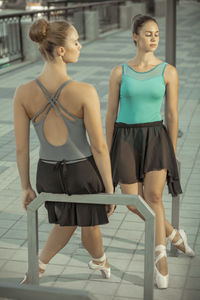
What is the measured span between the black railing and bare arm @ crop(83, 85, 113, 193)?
516 inches

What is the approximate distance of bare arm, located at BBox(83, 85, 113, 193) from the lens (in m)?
3.26

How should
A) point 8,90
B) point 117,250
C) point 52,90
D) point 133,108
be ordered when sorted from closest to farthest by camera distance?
1. point 52,90
2. point 133,108
3. point 117,250
4. point 8,90

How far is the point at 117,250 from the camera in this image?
4.81 meters

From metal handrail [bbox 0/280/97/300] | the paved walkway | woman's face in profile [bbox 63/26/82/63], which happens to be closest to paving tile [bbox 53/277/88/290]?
the paved walkway

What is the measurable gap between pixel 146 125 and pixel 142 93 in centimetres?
24

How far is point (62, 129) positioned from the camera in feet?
11.0

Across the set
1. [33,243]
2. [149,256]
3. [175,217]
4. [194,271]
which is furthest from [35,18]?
[149,256]

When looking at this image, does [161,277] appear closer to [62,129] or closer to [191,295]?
[191,295]

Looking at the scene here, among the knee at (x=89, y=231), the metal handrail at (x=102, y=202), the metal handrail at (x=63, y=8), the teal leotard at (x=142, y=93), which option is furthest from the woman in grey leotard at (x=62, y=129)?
the metal handrail at (x=63, y=8)

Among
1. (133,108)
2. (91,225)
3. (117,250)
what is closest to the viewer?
(91,225)

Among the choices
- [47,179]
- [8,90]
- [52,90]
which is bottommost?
[8,90]

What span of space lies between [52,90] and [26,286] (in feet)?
3.75

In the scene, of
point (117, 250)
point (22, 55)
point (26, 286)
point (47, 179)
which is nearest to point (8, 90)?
point (22, 55)

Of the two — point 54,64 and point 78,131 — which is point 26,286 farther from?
point 54,64
